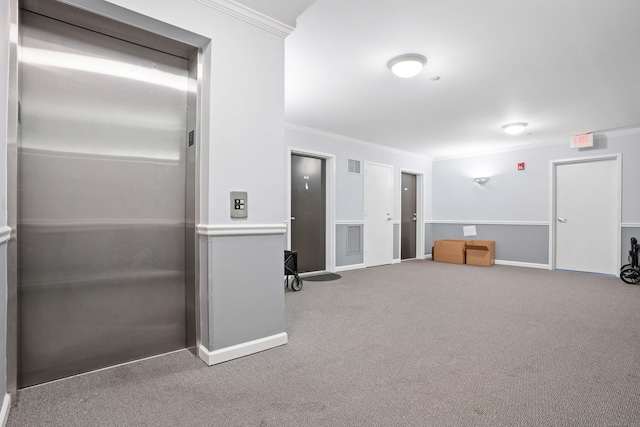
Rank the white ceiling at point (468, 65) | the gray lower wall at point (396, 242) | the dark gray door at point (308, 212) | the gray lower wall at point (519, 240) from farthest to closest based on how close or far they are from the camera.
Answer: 1. the gray lower wall at point (396, 242)
2. the gray lower wall at point (519, 240)
3. the dark gray door at point (308, 212)
4. the white ceiling at point (468, 65)

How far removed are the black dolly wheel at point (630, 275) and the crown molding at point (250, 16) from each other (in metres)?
5.64

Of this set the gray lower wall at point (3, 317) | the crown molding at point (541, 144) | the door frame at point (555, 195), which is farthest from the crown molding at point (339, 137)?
the gray lower wall at point (3, 317)

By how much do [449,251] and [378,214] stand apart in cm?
177

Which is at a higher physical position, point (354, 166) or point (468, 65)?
point (468, 65)

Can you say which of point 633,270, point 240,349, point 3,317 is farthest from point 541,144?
point 3,317

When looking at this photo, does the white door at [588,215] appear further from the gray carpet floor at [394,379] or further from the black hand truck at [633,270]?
the gray carpet floor at [394,379]

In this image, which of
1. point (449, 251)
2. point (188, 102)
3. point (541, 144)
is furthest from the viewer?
point (449, 251)

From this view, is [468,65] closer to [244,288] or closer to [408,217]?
[244,288]

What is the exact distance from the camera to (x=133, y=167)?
206 cm

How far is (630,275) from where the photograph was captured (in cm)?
459

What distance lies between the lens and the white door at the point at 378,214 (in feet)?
19.7

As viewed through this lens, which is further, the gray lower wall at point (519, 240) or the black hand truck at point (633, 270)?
the gray lower wall at point (519, 240)

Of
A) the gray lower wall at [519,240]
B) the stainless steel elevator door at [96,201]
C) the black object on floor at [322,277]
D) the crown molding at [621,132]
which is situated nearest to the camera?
the stainless steel elevator door at [96,201]

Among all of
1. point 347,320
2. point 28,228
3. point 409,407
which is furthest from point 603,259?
point 28,228
